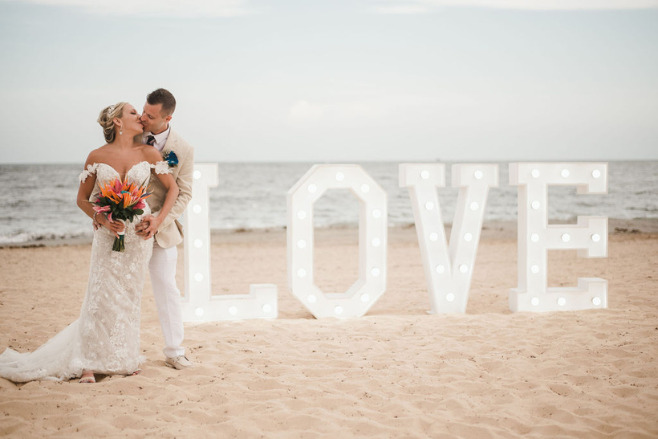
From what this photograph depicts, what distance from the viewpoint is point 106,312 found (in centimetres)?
442

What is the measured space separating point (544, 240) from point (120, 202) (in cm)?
508

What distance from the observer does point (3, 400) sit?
400 centimetres

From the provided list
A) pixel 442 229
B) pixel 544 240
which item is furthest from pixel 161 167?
pixel 544 240

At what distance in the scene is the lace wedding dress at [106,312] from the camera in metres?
4.41

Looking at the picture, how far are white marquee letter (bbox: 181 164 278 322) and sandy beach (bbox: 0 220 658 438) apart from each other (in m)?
0.31

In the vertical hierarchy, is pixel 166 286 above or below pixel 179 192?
below

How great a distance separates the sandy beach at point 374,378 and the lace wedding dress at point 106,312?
0.14 metres

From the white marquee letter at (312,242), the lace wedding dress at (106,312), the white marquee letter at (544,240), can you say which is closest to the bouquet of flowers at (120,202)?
the lace wedding dress at (106,312)

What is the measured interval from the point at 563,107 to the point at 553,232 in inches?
1026

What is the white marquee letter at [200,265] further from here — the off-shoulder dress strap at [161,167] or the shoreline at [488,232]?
the shoreline at [488,232]

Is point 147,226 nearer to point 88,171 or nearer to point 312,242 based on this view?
point 88,171

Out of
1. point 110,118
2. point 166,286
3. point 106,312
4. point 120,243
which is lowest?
point 106,312

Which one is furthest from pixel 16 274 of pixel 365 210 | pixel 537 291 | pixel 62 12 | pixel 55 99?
pixel 62 12

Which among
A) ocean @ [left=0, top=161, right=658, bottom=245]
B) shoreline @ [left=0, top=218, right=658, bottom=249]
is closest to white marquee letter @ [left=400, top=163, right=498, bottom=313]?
shoreline @ [left=0, top=218, right=658, bottom=249]
